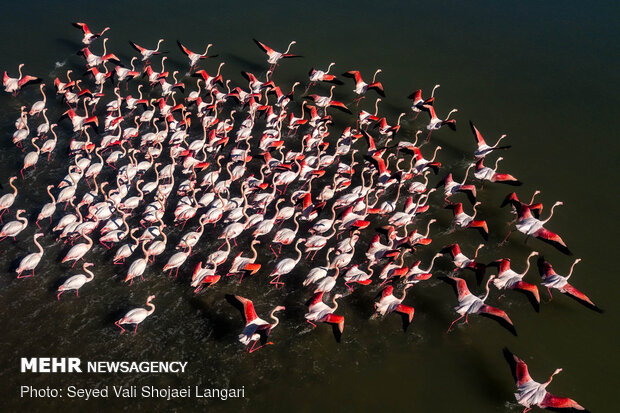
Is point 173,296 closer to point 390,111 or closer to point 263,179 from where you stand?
point 263,179

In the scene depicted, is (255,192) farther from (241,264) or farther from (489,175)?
(489,175)

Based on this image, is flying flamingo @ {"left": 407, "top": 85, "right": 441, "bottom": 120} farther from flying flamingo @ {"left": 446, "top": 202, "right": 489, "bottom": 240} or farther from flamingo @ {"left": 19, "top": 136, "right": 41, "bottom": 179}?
flamingo @ {"left": 19, "top": 136, "right": 41, "bottom": 179}

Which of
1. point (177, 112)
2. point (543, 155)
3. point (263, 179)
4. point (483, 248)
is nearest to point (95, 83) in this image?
point (177, 112)

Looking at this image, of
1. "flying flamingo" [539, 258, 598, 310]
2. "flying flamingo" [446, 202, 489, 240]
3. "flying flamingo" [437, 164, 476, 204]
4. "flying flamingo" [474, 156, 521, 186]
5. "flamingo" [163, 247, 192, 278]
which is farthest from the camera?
"flying flamingo" [474, 156, 521, 186]

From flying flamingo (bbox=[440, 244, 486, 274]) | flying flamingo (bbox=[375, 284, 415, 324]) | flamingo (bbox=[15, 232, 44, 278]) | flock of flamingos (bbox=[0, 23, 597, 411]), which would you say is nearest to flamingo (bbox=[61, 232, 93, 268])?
flock of flamingos (bbox=[0, 23, 597, 411])

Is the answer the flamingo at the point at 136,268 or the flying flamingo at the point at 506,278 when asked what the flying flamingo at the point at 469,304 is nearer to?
the flying flamingo at the point at 506,278

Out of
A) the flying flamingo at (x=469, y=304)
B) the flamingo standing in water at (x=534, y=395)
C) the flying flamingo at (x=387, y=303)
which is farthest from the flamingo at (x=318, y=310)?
the flamingo standing in water at (x=534, y=395)
